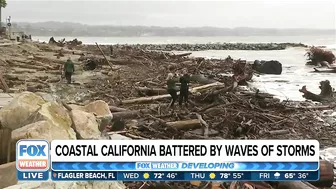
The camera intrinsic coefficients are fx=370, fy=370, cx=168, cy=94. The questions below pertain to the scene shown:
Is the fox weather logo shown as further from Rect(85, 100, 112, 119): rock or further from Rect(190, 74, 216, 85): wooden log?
Rect(190, 74, 216, 85): wooden log

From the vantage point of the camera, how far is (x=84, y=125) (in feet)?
24.8

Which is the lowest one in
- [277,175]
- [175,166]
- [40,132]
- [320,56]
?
[277,175]

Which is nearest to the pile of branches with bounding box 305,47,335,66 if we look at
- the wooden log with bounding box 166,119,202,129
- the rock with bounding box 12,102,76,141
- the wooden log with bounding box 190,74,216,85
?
the wooden log with bounding box 190,74,216,85

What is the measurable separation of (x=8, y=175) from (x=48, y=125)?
1.03 m

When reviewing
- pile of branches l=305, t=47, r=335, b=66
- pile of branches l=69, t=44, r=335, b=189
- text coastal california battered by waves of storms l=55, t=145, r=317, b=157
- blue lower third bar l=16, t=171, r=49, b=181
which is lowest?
pile of branches l=69, t=44, r=335, b=189

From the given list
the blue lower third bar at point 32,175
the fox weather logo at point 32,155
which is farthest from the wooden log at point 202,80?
the blue lower third bar at point 32,175

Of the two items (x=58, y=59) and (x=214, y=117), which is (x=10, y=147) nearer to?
(x=214, y=117)

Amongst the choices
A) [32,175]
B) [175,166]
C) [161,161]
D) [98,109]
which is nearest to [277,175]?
[175,166]

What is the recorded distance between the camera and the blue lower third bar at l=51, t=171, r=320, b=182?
5711mm

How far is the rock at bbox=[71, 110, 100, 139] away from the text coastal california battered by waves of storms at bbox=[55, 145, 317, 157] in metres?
1.41

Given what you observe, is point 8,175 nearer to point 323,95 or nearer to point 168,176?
point 168,176

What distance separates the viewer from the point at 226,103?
13641 mm

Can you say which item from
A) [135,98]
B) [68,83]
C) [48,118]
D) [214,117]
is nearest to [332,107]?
[214,117]

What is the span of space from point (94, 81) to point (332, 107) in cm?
1139
